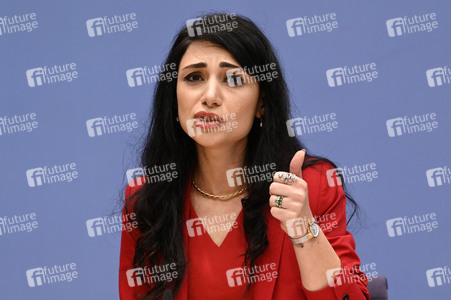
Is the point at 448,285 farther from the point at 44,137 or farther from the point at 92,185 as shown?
the point at 44,137

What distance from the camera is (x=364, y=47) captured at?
2555 mm

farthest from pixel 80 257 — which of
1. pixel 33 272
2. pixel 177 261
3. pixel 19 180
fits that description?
pixel 177 261

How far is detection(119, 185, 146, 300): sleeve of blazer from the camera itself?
5.53ft

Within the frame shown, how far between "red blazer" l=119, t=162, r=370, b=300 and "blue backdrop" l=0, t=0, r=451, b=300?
93cm

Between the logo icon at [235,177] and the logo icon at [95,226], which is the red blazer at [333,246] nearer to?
the logo icon at [235,177]

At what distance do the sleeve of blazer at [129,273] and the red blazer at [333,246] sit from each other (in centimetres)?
16

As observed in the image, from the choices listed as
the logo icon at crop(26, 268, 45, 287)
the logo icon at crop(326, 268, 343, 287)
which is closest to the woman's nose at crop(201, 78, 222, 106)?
the logo icon at crop(326, 268, 343, 287)

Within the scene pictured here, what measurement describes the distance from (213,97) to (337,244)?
487 millimetres

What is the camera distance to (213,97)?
1540 mm

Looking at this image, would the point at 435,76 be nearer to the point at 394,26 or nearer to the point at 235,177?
the point at 394,26

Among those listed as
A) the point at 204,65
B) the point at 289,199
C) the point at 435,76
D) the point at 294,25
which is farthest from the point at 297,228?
the point at 435,76

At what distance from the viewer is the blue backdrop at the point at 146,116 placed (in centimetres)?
255

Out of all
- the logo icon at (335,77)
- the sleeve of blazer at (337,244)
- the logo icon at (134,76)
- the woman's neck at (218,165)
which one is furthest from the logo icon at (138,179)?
the logo icon at (335,77)

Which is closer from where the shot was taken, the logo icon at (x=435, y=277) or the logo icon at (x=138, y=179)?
the logo icon at (x=138, y=179)
